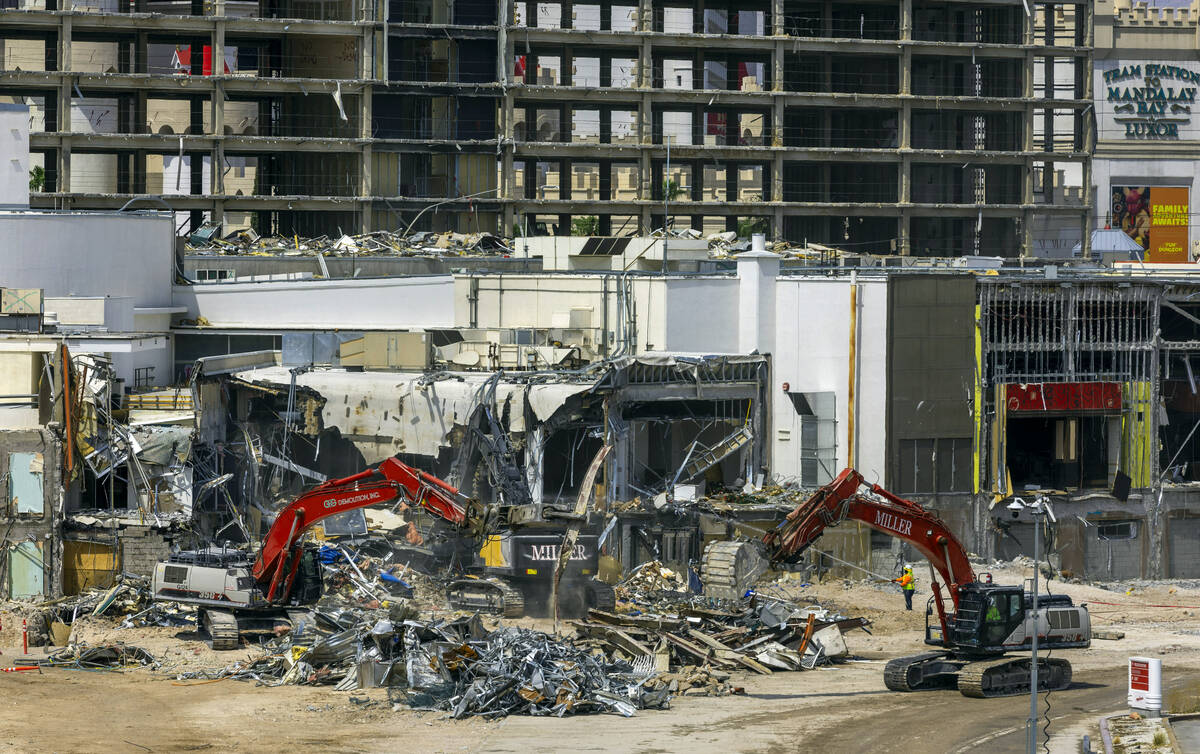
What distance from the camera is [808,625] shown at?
147 feet

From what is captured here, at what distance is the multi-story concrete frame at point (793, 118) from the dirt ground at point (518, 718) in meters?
58.6

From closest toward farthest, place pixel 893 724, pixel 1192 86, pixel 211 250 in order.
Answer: pixel 893 724
pixel 211 250
pixel 1192 86

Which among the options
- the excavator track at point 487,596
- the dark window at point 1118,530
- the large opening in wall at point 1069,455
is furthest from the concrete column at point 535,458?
the dark window at point 1118,530

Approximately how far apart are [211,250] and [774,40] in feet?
119

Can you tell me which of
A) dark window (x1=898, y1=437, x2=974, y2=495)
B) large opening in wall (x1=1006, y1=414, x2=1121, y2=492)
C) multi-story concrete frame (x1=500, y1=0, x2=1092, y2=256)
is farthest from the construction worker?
multi-story concrete frame (x1=500, y1=0, x2=1092, y2=256)

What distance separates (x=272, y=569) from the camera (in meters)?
44.4

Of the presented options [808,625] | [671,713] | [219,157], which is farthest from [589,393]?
[219,157]

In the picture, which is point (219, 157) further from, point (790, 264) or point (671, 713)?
point (671, 713)

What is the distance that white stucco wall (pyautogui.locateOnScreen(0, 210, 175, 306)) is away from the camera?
6319 centimetres

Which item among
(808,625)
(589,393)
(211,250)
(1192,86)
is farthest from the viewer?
(1192,86)

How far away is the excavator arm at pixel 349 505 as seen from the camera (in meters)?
41.3

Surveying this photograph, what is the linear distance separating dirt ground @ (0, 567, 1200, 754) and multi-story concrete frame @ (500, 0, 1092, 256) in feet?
192

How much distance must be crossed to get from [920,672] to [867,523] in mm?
3525

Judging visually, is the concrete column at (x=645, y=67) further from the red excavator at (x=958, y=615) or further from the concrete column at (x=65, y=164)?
the red excavator at (x=958, y=615)
